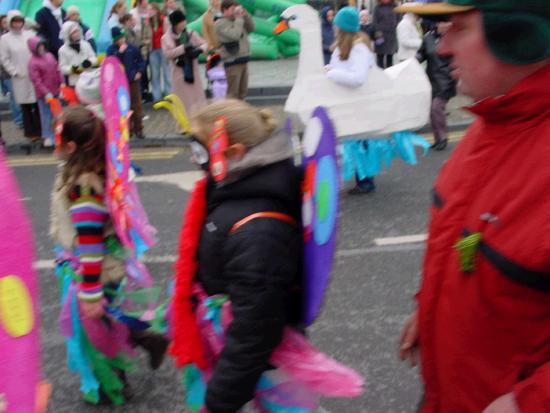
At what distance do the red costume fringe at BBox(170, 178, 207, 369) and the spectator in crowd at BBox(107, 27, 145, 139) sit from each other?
26.1 feet

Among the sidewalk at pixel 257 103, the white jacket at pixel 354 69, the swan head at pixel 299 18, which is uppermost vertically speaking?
the swan head at pixel 299 18

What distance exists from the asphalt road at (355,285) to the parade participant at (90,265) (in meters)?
0.28

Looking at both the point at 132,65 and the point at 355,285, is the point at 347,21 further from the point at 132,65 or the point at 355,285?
the point at 132,65

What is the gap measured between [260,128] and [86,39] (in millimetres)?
9290

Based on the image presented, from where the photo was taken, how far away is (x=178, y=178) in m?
7.95

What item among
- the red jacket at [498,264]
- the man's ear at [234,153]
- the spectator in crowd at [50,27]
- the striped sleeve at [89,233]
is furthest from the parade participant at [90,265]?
the spectator in crowd at [50,27]

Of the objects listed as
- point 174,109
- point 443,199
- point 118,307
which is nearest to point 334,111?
point 174,109

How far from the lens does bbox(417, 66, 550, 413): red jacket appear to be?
147 cm

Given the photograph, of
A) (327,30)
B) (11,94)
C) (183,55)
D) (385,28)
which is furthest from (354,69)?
(327,30)

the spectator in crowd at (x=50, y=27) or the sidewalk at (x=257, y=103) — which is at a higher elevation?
the spectator in crowd at (x=50, y=27)

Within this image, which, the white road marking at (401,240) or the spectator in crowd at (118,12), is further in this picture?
the spectator in crowd at (118,12)

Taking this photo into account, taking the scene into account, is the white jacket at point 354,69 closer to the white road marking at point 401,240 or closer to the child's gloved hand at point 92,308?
the white road marking at point 401,240

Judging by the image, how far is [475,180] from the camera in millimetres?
1638

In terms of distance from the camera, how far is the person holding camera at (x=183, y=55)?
1025 cm
